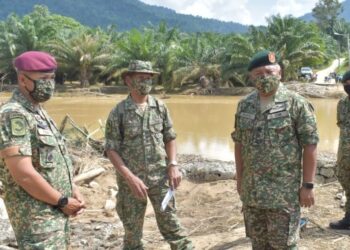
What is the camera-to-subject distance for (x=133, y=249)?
13.8 feet

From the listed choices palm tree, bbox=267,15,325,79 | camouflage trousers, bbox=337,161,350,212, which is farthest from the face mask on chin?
palm tree, bbox=267,15,325,79

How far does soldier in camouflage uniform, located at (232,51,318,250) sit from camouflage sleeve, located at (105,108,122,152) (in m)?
1.24

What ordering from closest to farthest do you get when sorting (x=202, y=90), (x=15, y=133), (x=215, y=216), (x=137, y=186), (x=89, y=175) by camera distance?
(x=15, y=133)
(x=137, y=186)
(x=215, y=216)
(x=89, y=175)
(x=202, y=90)

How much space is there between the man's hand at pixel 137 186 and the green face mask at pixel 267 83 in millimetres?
1293

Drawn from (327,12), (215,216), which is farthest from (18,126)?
(327,12)

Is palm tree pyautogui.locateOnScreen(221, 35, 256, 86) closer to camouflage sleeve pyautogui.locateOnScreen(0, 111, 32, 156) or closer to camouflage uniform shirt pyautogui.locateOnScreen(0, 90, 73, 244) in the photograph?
camouflage uniform shirt pyautogui.locateOnScreen(0, 90, 73, 244)

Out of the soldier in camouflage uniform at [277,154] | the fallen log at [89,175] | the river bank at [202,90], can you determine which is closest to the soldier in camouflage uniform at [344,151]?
the soldier in camouflage uniform at [277,154]

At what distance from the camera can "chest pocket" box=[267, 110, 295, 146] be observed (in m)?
3.38

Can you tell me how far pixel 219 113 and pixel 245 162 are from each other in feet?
59.4

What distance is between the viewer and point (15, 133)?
2.66 metres

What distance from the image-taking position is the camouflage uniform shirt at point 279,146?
3.38m

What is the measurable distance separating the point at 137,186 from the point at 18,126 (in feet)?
4.87

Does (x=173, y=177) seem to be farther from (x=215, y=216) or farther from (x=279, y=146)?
(x=215, y=216)

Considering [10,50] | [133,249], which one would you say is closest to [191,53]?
[10,50]
